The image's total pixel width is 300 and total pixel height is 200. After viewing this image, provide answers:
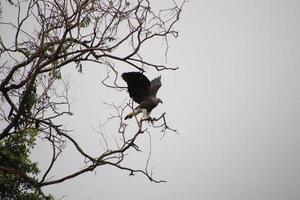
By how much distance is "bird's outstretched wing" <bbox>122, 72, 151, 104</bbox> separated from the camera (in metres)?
4.88

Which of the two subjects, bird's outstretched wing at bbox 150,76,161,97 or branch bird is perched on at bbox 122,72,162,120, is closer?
branch bird is perched on at bbox 122,72,162,120

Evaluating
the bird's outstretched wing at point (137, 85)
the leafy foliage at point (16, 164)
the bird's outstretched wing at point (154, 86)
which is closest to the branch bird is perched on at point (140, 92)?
the bird's outstretched wing at point (137, 85)

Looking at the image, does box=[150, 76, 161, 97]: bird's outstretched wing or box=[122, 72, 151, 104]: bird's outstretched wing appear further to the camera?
box=[150, 76, 161, 97]: bird's outstretched wing

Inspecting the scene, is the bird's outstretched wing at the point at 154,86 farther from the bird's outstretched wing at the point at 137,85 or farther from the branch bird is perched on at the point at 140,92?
the bird's outstretched wing at the point at 137,85

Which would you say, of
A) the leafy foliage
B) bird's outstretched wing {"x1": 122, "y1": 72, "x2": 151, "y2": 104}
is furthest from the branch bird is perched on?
the leafy foliage

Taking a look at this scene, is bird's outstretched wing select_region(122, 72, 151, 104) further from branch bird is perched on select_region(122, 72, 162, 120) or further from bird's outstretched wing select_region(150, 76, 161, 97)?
bird's outstretched wing select_region(150, 76, 161, 97)

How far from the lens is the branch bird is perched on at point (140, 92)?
4.88 metres

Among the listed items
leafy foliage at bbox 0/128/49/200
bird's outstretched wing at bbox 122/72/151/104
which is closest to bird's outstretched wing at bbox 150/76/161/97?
bird's outstretched wing at bbox 122/72/151/104

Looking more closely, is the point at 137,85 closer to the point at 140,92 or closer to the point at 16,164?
the point at 140,92

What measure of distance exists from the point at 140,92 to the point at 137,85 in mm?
135

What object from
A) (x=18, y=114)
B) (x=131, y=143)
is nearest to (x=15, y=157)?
(x=18, y=114)

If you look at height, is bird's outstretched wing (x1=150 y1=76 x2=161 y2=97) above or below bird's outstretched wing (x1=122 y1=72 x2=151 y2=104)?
above

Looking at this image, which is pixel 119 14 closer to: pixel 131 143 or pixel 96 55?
pixel 96 55

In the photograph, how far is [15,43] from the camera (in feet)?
14.8
